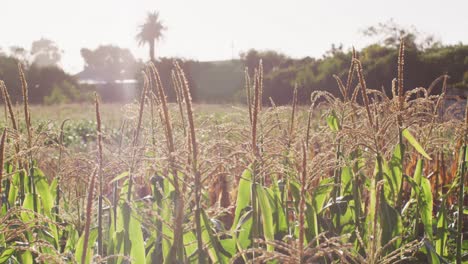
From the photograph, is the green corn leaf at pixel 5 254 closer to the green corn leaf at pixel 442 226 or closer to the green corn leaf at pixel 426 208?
the green corn leaf at pixel 426 208

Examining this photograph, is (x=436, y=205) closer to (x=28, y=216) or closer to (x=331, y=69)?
(x=28, y=216)

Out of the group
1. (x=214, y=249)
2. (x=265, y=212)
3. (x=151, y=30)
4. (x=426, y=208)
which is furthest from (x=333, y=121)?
(x=151, y=30)

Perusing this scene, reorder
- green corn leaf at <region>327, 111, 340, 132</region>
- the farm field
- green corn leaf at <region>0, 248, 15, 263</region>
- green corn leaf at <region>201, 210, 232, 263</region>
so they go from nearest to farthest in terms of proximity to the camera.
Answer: the farm field, green corn leaf at <region>201, 210, 232, 263</region>, green corn leaf at <region>0, 248, 15, 263</region>, green corn leaf at <region>327, 111, 340, 132</region>

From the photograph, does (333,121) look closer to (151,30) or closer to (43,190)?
(43,190)

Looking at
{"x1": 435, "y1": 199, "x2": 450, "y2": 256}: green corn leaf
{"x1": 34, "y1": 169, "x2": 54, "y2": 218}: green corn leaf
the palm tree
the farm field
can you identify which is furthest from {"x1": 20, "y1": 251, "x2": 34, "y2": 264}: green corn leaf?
the palm tree

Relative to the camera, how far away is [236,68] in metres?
36.6

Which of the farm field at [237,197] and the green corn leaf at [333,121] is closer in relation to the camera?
the farm field at [237,197]

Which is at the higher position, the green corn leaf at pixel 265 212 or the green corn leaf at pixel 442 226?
the green corn leaf at pixel 265 212

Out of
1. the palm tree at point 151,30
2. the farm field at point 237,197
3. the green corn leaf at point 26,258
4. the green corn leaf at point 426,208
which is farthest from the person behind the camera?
the palm tree at point 151,30

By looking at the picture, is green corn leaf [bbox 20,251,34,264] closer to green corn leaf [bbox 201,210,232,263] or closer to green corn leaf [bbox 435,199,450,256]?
green corn leaf [bbox 201,210,232,263]

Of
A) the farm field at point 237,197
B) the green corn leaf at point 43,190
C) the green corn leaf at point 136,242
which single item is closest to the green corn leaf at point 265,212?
the farm field at point 237,197

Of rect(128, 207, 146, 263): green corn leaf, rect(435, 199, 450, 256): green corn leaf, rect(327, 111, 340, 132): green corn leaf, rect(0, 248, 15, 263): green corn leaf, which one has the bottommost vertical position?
rect(435, 199, 450, 256): green corn leaf

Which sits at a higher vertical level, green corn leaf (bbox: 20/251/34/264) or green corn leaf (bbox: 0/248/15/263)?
green corn leaf (bbox: 0/248/15/263)

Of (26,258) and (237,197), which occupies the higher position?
(237,197)
